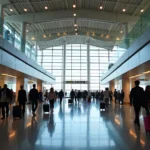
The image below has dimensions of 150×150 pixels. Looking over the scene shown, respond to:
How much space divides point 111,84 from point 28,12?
2201cm

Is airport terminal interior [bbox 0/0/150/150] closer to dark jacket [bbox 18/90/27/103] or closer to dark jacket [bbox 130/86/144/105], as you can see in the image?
dark jacket [bbox 130/86/144/105]

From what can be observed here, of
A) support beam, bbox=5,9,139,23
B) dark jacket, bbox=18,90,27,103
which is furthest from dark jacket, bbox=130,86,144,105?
support beam, bbox=5,9,139,23

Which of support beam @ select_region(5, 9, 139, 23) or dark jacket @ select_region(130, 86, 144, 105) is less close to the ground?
support beam @ select_region(5, 9, 139, 23)

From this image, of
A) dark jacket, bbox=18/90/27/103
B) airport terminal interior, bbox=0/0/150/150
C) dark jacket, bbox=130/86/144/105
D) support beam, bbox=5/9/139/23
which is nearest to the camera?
airport terminal interior, bbox=0/0/150/150

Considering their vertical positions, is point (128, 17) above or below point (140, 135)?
above

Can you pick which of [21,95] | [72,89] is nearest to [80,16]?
[72,89]

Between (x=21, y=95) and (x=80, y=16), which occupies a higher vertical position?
(x=80, y=16)

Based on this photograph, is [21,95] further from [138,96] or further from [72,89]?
[72,89]

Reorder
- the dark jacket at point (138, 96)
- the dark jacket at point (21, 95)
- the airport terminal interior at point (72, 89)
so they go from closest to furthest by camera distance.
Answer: the airport terminal interior at point (72, 89)
the dark jacket at point (138, 96)
the dark jacket at point (21, 95)

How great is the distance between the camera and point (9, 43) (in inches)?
630

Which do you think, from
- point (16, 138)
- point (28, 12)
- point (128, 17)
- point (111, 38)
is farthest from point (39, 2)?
point (16, 138)

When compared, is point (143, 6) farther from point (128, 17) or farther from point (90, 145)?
point (90, 145)

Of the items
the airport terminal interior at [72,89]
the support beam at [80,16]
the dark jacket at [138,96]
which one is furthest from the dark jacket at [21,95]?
the support beam at [80,16]

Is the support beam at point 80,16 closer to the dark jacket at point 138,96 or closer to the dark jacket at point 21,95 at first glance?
the dark jacket at point 21,95
